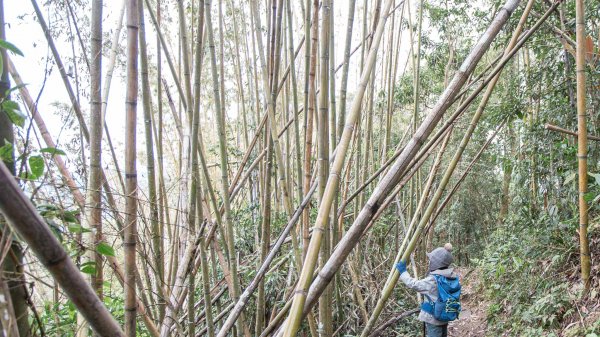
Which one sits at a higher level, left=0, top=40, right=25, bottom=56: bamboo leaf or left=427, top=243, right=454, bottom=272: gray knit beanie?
left=0, top=40, right=25, bottom=56: bamboo leaf

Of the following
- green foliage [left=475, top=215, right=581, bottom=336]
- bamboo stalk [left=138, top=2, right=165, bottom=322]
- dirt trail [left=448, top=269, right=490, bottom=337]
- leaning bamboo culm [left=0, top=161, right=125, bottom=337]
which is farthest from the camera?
dirt trail [left=448, top=269, right=490, bottom=337]

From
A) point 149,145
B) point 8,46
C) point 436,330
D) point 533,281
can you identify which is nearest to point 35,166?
point 8,46

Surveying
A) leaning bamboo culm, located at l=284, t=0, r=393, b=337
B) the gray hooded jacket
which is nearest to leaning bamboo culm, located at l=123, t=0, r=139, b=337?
leaning bamboo culm, located at l=284, t=0, r=393, b=337

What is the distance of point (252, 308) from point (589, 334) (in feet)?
6.23

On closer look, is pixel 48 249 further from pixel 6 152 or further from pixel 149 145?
pixel 149 145

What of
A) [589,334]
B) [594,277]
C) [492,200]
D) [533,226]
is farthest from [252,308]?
[492,200]

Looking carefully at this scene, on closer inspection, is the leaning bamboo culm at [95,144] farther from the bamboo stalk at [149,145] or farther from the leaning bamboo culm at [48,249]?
the leaning bamboo culm at [48,249]

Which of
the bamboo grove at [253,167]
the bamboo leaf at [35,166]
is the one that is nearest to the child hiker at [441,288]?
the bamboo grove at [253,167]

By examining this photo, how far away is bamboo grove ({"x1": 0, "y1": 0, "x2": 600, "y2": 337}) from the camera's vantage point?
2.63ft

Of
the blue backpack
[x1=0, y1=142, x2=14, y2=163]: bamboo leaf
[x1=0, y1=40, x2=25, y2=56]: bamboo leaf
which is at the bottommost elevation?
the blue backpack

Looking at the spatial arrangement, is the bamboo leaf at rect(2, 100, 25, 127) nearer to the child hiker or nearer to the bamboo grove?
the bamboo grove

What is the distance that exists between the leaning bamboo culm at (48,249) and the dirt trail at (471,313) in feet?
14.5

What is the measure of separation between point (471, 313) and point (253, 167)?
409 centimetres

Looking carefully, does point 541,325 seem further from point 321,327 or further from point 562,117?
point 321,327
